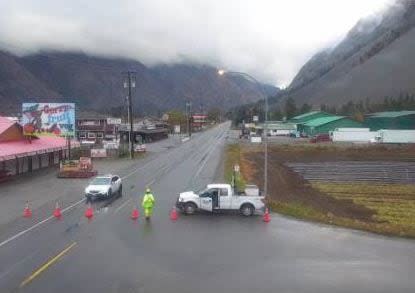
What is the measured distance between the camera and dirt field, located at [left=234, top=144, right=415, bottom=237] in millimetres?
33469

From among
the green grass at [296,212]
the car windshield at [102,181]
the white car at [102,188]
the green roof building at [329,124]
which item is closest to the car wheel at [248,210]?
the green grass at [296,212]

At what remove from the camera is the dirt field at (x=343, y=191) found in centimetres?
3347

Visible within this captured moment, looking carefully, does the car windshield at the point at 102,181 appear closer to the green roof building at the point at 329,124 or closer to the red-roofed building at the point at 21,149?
the red-roofed building at the point at 21,149

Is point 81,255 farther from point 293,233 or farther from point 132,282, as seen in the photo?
point 293,233

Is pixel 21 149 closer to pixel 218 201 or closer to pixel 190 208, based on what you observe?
pixel 190 208

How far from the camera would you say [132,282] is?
1791 centimetres

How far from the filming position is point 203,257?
21.6m

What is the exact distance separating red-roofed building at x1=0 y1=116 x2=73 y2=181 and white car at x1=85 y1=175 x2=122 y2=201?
1206cm

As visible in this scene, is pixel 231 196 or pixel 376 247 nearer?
pixel 376 247

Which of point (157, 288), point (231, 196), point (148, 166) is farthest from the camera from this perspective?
point (148, 166)

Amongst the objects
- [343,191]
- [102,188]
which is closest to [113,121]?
[343,191]

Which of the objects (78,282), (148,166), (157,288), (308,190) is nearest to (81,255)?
(78,282)

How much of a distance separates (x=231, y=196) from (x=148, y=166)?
36.4 m

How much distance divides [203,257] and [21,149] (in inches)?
1508
